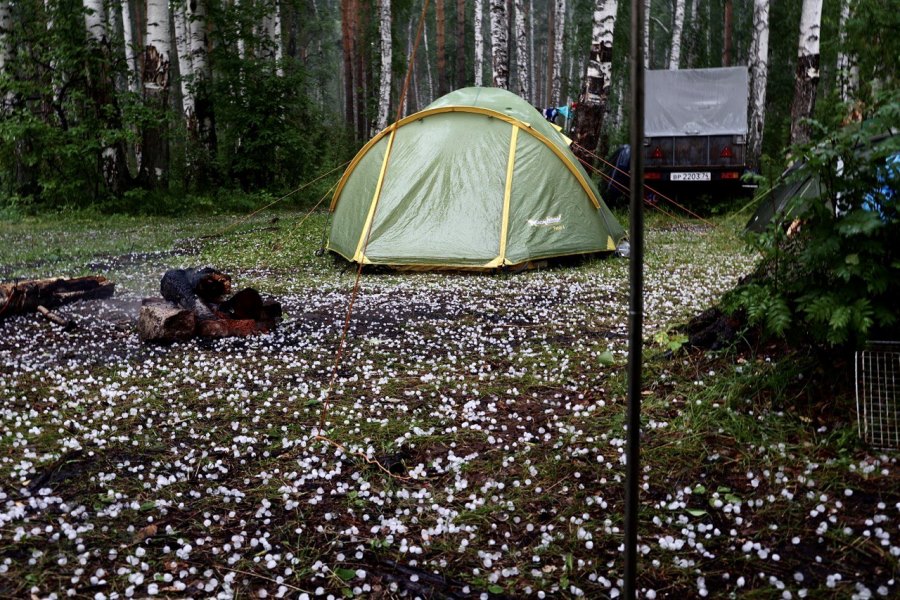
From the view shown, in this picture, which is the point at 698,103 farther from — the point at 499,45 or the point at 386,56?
the point at 386,56

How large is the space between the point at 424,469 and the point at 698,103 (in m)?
13.8

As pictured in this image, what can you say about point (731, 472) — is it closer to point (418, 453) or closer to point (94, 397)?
point (418, 453)

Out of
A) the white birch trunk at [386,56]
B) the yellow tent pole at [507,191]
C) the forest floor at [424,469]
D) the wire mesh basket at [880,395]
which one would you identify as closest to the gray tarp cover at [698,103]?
the yellow tent pole at [507,191]

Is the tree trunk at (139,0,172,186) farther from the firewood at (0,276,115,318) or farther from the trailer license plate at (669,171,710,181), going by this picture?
the trailer license plate at (669,171,710,181)

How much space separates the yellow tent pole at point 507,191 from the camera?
8414 mm

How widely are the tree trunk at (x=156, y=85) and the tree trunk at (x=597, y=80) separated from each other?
8.44m

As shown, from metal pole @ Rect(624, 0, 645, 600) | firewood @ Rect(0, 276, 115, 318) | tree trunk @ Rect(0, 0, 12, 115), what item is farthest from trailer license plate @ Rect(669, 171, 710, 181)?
tree trunk @ Rect(0, 0, 12, 115)

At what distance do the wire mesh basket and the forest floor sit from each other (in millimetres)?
77

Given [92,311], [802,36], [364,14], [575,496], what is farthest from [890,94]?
[364,14]

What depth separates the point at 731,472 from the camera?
3.15 meters

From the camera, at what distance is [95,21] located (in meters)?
14.3

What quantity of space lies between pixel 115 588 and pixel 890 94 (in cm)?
367

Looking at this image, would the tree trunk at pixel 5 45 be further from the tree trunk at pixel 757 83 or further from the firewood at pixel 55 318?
the tree trunk at pixel 757 83

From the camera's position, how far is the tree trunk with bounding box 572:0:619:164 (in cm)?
1135
